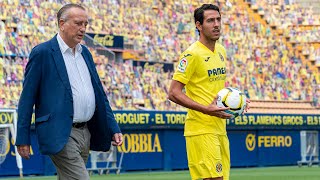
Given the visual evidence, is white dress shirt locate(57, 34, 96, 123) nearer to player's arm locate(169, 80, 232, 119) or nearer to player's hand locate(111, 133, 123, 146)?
player's hand locate(111, 133, 123, 146)

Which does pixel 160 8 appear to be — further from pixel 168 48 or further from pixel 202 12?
pixel 202 12

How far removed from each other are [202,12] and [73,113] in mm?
2053

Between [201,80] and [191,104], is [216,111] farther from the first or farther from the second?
[201,80]

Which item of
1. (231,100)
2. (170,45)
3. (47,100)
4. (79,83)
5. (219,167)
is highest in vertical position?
(79,83)

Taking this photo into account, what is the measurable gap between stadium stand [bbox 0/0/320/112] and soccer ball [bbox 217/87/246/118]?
1597 centimetres

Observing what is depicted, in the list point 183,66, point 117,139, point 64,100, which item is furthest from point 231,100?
point 64,100

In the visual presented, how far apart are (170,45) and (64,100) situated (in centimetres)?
2558

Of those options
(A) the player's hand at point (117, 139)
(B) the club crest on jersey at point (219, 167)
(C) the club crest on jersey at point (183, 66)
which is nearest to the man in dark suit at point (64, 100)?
(A) the player's hand at point (117, 139)

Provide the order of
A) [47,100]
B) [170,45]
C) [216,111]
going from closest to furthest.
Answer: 1. [47,100]
2. [216,111]
3. [170,45]

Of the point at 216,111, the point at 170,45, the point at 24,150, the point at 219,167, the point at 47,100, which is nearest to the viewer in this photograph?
the point at 24,150

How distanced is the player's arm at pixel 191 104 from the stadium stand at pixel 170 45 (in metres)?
15.7

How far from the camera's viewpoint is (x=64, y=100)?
7.52m

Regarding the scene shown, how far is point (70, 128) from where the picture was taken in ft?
24.6

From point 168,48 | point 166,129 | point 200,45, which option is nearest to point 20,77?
point 166,129
